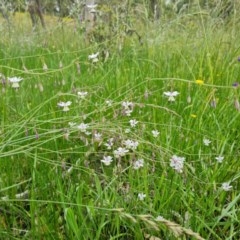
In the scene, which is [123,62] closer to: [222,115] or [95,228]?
[222,115]

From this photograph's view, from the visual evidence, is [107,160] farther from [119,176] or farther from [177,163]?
[177,163]

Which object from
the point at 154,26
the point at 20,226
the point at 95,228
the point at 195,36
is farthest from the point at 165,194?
the point at 195,36

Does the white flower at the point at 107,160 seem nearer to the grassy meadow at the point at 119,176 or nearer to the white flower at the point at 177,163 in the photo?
the grassy meadow at the point at 119,176

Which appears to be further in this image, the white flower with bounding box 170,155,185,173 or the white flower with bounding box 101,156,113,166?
the white flower with bounding box 101,156,113,166

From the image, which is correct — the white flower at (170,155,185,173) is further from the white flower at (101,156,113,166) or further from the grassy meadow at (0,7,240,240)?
the white flower at (101,156,113,166)

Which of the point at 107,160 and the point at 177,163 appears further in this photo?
the point at 107,160

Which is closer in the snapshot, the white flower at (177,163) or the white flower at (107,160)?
the white flower at (177,163)

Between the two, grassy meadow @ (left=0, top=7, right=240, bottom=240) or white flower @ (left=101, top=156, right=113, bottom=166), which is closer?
grassy meadow @ (left=0, top=7, right=240, bottom=240)

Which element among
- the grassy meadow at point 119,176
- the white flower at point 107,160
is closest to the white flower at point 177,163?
the grassy meadow at point 119,176

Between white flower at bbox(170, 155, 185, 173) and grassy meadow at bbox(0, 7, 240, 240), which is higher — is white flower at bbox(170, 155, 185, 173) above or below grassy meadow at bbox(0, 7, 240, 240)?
above

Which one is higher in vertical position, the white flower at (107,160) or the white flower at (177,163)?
the white flower at (177,163)

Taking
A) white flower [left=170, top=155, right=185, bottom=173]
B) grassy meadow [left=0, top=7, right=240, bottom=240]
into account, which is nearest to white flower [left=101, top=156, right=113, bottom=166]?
grassy meadow [left=0, top=7, right=240, bottom=240]

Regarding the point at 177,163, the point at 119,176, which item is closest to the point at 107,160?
the point at 119,176

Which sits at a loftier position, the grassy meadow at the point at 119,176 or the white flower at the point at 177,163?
the white flower at the point at 177,163
